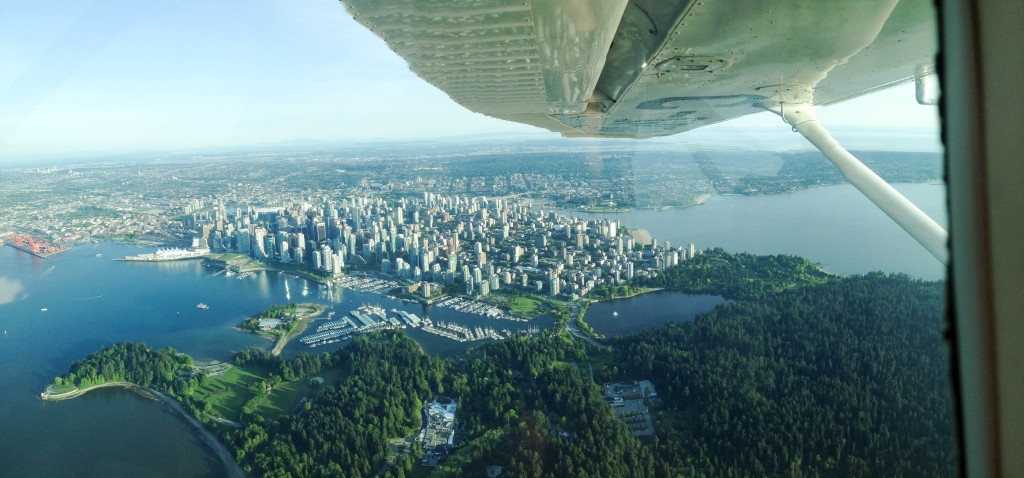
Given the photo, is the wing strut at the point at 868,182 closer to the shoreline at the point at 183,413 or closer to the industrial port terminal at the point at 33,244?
the shoreline at the point at 183,413

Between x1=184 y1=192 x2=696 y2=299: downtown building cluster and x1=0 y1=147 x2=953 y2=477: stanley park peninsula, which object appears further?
x1=184 y1=192 x2=696 y2=299: downtown building cluster

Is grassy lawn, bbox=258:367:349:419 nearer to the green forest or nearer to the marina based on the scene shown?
the green forest

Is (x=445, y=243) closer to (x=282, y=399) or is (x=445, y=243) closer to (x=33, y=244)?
(x=282, y=399)

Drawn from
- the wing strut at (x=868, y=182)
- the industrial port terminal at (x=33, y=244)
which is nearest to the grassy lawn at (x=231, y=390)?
the wing strut at (x=868, y=182)

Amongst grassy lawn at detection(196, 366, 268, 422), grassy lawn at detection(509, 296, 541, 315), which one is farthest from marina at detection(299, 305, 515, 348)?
grassy lawn at detection(196, 366, 268, 422)

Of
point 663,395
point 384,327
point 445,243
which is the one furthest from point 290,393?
point 445,243

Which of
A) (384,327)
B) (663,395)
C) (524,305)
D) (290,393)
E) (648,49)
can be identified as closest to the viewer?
(648,49)
